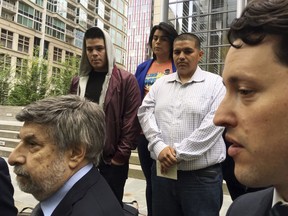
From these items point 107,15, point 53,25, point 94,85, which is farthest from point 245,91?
point 107,15

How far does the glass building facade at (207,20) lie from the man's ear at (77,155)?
10.2 metres

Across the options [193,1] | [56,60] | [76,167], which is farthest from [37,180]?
[56,60]

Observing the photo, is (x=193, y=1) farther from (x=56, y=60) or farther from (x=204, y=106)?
(x=56, y=60)

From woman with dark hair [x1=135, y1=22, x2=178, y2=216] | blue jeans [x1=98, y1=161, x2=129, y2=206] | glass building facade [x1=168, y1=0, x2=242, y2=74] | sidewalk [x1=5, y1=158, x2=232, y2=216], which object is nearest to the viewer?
blue jeans [x1=98, y1=161, x2=129, y2=206]

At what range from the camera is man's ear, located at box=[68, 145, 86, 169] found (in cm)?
171

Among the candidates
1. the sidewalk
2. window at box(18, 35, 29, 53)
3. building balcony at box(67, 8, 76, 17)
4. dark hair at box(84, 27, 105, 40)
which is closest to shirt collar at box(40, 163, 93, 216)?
dark hair at box(84, 27, 105, 40)

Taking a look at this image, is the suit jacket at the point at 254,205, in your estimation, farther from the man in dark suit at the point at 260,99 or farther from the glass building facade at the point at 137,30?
the glass building facade at the point at 137,30

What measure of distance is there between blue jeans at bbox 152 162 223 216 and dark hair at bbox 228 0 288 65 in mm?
1540

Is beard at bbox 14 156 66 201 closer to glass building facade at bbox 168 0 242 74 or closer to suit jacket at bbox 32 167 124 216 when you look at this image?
suit jacket at bbox 32 167 124 216

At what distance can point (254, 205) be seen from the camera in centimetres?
98

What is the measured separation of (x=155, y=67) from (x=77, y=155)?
64.8 inches

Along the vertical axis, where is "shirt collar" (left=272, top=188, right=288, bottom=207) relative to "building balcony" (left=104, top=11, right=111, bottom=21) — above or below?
below

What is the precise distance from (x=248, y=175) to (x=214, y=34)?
1190 cm

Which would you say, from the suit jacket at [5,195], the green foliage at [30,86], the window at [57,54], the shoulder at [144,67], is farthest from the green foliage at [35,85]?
the window at [57,54]
